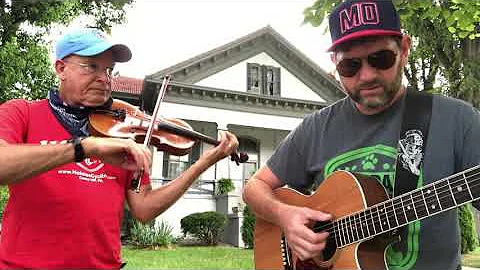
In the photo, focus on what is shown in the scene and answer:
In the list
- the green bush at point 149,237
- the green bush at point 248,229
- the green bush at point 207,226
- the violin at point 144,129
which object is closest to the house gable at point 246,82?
the green bush at point 207,226

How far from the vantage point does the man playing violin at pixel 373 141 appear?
193cm

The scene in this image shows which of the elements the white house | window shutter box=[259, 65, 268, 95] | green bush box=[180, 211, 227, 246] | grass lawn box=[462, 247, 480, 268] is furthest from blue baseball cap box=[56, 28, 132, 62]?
window shutter box=[259, 65, 268, 95]

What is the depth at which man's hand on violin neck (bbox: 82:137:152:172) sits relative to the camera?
181cm

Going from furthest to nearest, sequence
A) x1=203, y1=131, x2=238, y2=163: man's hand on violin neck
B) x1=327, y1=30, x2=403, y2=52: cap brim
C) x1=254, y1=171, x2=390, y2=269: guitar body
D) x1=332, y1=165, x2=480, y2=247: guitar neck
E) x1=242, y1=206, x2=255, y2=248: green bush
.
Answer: x1=242, y1=206, x2=255, y2=248: green bush
x1=203, y1=131, x2=238, y2=163: man's hand on violin neck
x1=327, y1=30, x2=403, y2=52: cap brim
x1=254, y1=171, x2=390, y2=269: guitar body
x1=332, y1=165, x2=480, y2=247: guitar neck

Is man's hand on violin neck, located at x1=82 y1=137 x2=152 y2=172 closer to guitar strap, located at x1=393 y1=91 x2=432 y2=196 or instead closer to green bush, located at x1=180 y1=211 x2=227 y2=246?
guitar strap, located at x1=393 y1=91 x2=432 y2=196

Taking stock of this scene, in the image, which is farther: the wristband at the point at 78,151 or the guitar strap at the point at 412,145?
the guitar strap at the point at 412,145

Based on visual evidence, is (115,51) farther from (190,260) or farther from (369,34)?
(190,260)

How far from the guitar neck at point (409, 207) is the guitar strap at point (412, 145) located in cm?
8

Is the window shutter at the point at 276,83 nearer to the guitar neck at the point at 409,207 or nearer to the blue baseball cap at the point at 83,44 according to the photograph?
the blue baseball cap at the point at 83,44

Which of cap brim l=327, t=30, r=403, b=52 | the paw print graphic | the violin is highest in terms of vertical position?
cap brim l=327, t=30, r=403, b=52

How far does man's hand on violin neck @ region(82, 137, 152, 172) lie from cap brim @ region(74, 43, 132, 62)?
0.81 meters

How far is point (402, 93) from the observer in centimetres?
221

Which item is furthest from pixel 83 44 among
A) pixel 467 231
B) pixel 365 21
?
pixel 467 231

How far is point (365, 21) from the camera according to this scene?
7.19 ft
